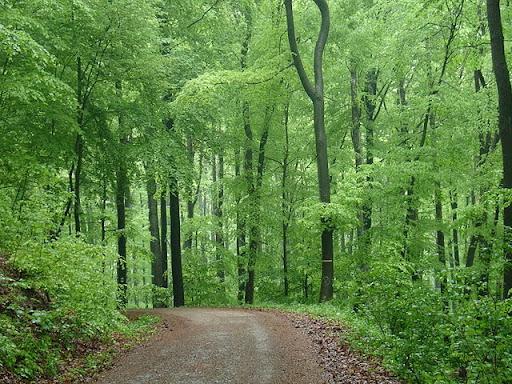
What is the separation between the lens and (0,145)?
44.8 ft

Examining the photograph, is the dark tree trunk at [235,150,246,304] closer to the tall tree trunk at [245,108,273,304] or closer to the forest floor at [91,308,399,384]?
the tall tree trunk at [245,108,273,304]

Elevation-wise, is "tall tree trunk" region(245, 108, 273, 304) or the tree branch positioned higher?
the tree branch

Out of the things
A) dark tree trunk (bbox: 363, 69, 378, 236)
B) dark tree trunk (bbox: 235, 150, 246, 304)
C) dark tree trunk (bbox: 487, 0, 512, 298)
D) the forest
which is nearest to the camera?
the forest

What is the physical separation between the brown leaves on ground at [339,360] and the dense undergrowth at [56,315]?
4336 mm

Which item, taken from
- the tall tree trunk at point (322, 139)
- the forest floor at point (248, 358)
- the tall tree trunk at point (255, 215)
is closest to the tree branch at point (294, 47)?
the tall tree trunk at point (322, 139)

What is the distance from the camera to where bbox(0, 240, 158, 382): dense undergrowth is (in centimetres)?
834

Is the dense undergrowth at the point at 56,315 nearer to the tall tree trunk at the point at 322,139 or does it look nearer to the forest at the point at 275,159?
the forest at the point at 275,159

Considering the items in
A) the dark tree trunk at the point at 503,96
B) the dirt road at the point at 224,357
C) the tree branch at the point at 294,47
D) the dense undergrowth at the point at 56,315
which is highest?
the tree branch at the point at 294,47

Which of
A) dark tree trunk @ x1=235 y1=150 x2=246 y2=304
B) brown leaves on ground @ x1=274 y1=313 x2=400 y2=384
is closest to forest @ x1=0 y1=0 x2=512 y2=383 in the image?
dark tree trunk @ x1=235 y1=150 x2=246 y2=304

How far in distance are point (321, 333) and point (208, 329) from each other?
3091 mm

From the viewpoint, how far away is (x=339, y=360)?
9.16 meters

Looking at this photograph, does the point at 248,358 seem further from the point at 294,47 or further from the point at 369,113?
the point at 369,113

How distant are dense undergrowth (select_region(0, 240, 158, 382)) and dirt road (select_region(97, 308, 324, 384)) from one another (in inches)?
33.0

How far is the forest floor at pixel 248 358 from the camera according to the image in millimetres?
8234
